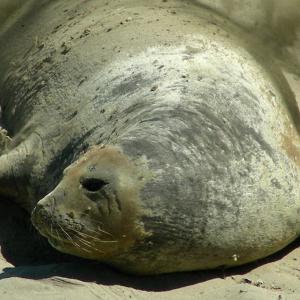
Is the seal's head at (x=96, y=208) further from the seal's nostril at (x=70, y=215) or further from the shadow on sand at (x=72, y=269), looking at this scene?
the shadow on sand at (x=72, y=269)

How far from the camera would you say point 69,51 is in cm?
473

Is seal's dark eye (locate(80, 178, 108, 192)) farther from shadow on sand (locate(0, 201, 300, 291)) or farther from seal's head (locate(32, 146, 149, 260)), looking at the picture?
shadow on sand (locate(0, 201, 300, 291))

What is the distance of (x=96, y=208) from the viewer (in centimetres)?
333

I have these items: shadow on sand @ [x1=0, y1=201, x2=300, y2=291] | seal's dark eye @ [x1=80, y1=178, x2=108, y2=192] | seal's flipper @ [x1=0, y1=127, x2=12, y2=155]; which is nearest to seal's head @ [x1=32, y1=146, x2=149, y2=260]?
seal's dark eye @ [x1=80, y1=178, x2=108, y2=192]

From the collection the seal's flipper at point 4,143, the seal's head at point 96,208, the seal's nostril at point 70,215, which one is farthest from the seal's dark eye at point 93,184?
the seal's flipper at point 4,143

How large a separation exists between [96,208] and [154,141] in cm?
34

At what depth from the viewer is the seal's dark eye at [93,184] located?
3.31 meters

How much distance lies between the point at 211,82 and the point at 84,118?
61 cm

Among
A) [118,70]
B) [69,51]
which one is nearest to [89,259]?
[118,70]

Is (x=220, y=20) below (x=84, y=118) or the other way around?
the other way around

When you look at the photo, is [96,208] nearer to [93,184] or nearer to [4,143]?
[93,184]

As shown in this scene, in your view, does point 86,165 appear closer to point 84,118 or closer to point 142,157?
point 142,157

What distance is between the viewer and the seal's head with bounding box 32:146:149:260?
3.30 metres

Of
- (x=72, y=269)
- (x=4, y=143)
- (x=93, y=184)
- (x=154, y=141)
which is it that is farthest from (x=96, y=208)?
(x=4, y=143)
